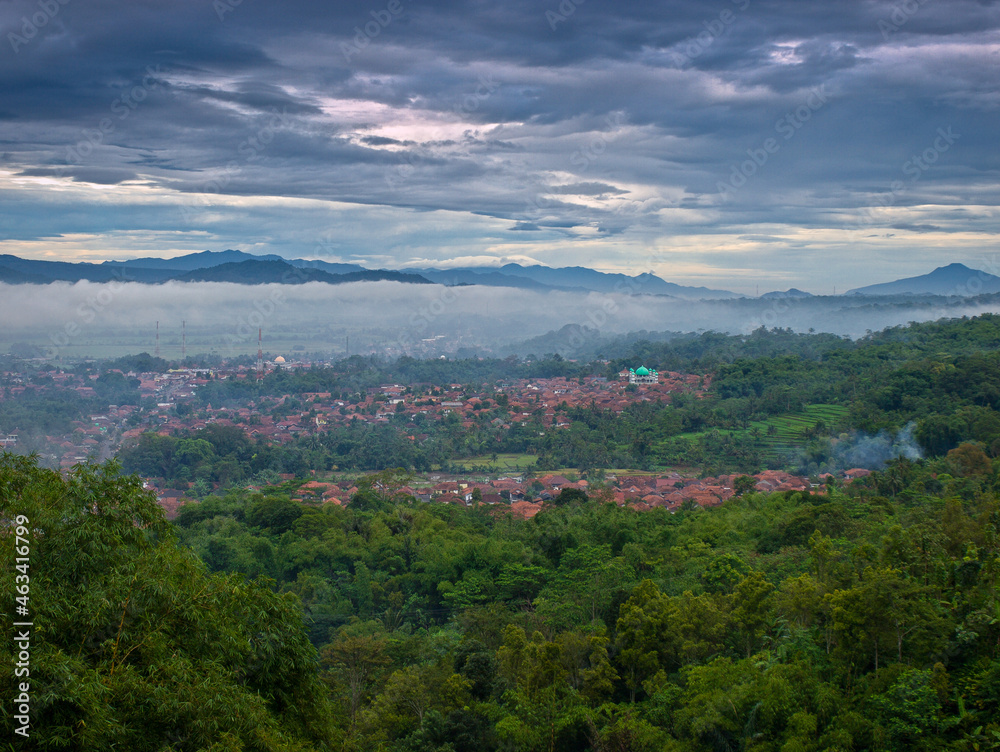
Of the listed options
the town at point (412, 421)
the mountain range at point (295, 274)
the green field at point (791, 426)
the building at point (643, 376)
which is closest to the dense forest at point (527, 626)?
the town at point (412, 421)

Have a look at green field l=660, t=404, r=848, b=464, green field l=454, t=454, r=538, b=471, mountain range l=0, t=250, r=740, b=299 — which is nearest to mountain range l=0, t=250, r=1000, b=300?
mountain range l=0, t=250, r=740, b=299

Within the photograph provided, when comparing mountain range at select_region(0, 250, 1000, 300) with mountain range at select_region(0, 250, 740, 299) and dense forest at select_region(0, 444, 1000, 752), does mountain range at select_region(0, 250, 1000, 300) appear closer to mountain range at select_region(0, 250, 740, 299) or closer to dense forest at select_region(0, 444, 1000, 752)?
mountain range at select_region(0, 250, 740, 299)

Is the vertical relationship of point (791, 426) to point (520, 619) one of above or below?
above

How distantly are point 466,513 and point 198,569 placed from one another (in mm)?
15570

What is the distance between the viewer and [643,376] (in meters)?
47.3

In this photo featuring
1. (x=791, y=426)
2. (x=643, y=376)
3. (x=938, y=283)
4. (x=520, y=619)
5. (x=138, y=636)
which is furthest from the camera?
(x=938, y=283)

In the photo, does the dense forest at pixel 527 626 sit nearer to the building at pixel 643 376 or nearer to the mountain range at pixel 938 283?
the building at pixel 643 376

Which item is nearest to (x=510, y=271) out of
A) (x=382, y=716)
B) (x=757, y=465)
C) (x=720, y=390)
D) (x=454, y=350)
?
(x=454, y=350)

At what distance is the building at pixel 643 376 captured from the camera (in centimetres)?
4646

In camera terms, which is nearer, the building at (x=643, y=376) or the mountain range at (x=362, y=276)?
the building at (x=643, y=376)

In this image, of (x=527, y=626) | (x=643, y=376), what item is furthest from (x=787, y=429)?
(x=527, y=626)

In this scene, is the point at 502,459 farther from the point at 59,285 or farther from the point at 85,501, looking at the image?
the point at 59,285

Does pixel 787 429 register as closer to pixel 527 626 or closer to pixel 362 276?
pixel 527 626

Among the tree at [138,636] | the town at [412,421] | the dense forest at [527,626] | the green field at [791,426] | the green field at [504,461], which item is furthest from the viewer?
the green field at [504,461]
